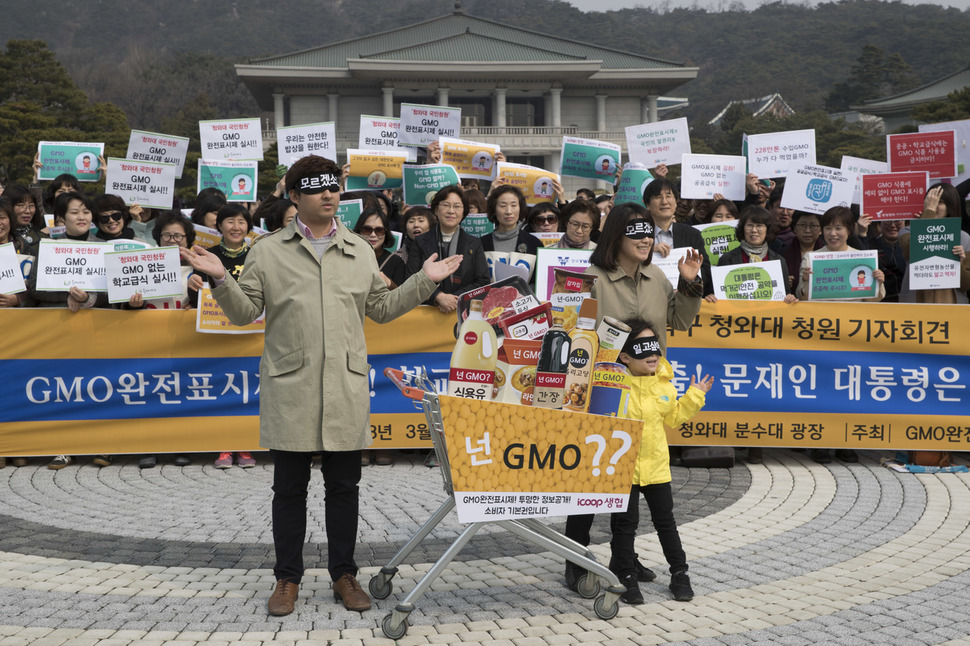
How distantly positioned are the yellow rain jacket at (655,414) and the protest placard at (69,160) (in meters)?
7.08

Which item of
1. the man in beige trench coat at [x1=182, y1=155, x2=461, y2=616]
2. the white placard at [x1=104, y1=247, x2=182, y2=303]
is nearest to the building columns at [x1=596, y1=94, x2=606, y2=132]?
the white placard at [x1=104, y1=247, x2=182, y2=303]

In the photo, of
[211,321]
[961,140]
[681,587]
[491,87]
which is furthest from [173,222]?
[491,87]

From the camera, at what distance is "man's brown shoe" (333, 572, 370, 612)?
4375 millimetres

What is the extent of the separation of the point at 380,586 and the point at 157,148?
6.69 m

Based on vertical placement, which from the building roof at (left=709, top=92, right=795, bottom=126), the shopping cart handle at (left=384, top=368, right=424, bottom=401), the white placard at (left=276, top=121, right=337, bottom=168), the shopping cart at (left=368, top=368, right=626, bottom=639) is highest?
the building roof at (left=709, top=92, right=795, bottom=126)

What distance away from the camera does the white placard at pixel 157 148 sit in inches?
382

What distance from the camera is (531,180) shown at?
913 cm

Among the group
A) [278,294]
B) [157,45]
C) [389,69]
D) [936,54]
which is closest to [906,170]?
[278,294]

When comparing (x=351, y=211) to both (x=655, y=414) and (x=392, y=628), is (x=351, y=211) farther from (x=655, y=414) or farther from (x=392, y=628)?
(x=392, y=628)

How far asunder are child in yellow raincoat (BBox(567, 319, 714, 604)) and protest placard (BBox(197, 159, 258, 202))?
601 centimetres

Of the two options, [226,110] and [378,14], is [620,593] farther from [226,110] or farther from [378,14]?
[378,14]

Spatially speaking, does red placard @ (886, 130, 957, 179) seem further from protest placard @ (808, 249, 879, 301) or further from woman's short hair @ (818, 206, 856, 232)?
protest placard @ (808, 249, 879, 301)

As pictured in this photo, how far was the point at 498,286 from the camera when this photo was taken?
4.11 metres

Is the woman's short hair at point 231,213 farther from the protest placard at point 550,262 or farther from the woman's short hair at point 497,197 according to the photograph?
the protest placard at point 550,262
